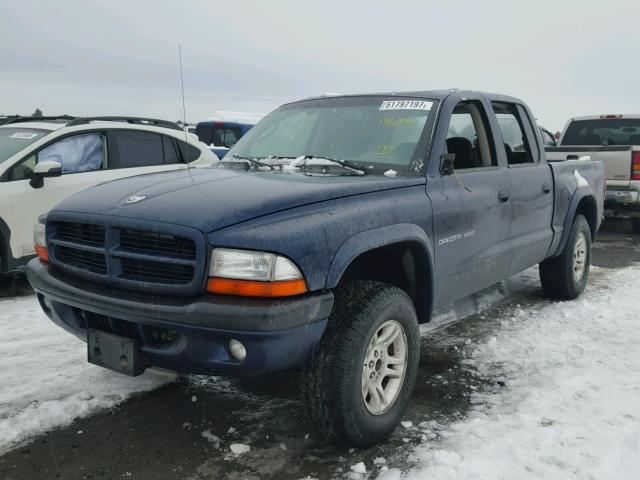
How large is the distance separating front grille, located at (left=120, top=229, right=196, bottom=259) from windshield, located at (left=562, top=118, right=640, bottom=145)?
31.7ft

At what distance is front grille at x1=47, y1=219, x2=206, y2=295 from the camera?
268cm

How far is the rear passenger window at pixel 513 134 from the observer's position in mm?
4816

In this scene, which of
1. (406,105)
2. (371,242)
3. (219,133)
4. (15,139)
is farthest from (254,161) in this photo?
(219,133)

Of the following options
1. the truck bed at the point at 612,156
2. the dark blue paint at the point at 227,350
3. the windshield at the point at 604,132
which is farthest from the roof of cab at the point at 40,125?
the windshield at the point at 604,132

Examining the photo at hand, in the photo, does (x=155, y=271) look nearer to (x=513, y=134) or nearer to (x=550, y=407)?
(x=550, y=407)

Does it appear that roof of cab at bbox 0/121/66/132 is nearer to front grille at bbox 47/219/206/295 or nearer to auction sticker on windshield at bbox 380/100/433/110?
front grille at bbox 47/219/206/295

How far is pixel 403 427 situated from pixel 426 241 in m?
1.00

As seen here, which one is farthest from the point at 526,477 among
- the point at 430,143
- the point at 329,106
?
the point at 329,106

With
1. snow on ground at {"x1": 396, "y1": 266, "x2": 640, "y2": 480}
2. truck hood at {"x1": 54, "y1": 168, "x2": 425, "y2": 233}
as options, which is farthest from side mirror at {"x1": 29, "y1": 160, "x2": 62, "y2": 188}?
snow on ground at {"x1": 396, "y1": 266, "x2": 640, "y2": 480}

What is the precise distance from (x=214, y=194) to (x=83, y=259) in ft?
2.51

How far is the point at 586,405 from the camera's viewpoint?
3.55 m

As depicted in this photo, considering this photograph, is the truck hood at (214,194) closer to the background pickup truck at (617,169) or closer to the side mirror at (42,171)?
the side mirror at (42,171)

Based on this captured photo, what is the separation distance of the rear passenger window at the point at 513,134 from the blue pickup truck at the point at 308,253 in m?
0.49

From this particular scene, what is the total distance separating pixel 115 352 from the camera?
2.86 metres
